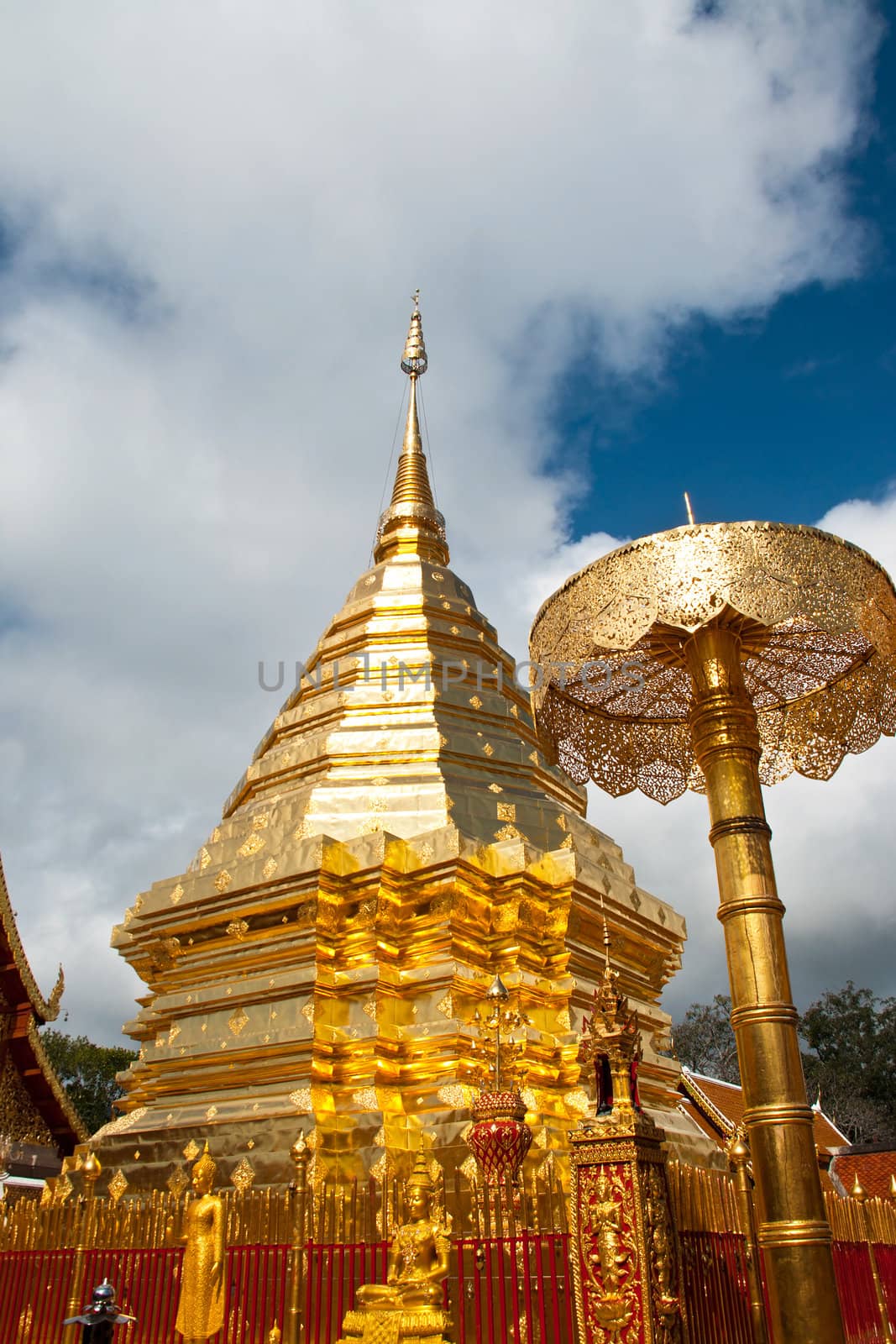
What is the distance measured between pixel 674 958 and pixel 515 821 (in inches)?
112

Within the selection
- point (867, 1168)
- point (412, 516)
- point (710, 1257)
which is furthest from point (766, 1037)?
point (867, 1168)

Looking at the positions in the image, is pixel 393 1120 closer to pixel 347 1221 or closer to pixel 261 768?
pixel 347 1221

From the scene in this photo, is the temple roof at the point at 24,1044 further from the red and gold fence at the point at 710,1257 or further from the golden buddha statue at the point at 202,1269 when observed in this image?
the red and gold fence at the point at 710,1257

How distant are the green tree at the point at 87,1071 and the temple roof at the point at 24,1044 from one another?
1834cm

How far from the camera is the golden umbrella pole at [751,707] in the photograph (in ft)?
15.3

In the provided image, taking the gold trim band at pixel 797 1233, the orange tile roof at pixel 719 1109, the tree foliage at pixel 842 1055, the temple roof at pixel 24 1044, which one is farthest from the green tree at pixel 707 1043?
the gold trim band at pixel 797 1233

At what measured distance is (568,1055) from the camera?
9828mm

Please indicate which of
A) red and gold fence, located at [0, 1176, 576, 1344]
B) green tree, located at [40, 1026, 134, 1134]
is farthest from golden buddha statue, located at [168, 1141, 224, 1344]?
green tree, located at [40, 1026, 134, 1134]

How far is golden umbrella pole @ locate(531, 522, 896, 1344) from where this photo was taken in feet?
15.3

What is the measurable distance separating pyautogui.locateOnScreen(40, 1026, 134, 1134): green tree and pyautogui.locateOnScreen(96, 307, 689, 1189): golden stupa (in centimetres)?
2336

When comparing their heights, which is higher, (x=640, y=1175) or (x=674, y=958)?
(x=674, y=958)

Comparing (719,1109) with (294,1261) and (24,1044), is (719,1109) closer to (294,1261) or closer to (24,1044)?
(24,1044)

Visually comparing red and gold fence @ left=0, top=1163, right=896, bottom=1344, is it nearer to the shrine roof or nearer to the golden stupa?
the golden stupa

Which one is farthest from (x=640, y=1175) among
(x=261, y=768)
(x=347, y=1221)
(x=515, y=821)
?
(x=261, y=768)
